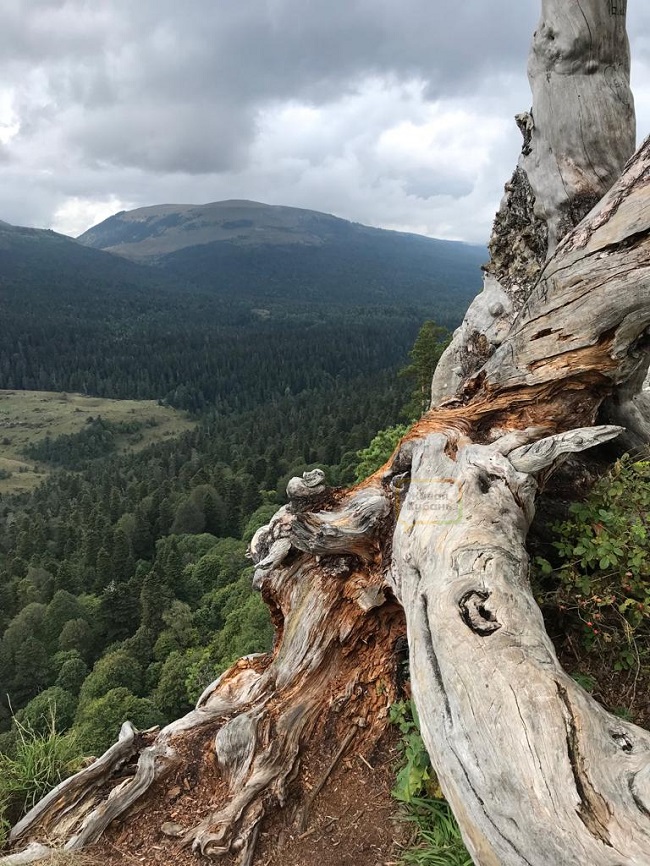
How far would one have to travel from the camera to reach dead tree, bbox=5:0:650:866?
2.98 meters

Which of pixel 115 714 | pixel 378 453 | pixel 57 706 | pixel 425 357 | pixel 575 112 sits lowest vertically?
pixel 57 706

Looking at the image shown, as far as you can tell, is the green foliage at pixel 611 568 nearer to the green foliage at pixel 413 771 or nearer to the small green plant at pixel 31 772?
the green foliage at pixel 413 771

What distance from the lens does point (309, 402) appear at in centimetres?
14912

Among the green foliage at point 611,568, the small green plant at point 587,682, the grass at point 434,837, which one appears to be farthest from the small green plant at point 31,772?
the green foliage at point 611,568

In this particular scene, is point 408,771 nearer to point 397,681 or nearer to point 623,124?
point 397,681

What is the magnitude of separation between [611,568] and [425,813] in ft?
8.29

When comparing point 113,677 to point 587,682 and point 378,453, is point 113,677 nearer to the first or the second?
point 378,453

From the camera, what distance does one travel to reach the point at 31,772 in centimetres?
581

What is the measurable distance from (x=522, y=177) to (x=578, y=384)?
399cm

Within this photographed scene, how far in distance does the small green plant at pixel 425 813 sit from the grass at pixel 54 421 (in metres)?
140

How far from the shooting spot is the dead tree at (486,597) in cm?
298

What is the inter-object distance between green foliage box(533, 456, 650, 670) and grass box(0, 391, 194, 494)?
14083 cm

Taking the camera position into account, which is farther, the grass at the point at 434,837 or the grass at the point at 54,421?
the grass at the point at 54,421

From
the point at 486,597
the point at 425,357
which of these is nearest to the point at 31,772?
the point at 486,597
